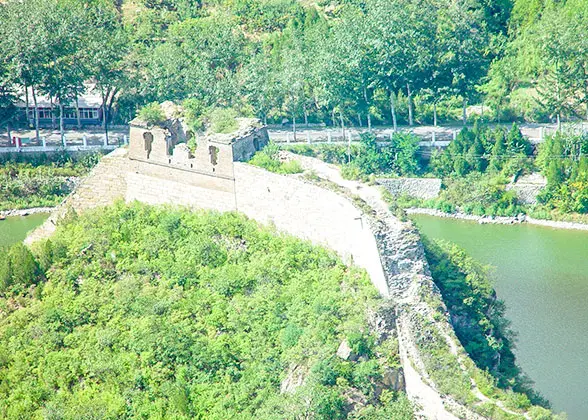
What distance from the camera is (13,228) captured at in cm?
4106

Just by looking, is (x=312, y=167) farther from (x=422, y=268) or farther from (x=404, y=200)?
(x=404, y=200)

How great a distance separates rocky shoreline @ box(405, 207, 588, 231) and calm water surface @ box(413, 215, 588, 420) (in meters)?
0.31

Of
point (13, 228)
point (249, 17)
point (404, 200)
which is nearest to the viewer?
point (13, 228)

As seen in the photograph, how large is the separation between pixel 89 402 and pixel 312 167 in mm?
8638

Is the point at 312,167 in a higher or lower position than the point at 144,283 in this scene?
higher

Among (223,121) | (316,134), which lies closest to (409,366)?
(223,121)

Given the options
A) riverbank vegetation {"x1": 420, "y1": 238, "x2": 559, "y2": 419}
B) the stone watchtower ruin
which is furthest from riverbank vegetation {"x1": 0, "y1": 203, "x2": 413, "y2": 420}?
the stone watchtower ruin

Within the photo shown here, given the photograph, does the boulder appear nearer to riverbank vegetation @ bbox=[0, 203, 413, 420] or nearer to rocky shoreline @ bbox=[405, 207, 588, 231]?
riverbank vegetation @ bbox=[0, 203, 413, 420]

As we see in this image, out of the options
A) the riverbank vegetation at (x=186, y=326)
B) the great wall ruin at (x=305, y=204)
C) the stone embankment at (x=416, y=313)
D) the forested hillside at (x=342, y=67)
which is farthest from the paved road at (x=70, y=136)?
the stone embankment at (x=416, y=313)

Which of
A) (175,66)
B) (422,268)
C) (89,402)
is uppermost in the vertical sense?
(175,66)

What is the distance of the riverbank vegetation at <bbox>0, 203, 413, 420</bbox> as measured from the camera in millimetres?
26656

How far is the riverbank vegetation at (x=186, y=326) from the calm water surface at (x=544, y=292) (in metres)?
5.39

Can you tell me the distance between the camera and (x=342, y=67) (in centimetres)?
4569

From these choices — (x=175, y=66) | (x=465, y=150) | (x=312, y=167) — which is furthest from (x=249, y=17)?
(x=312, y=167)
